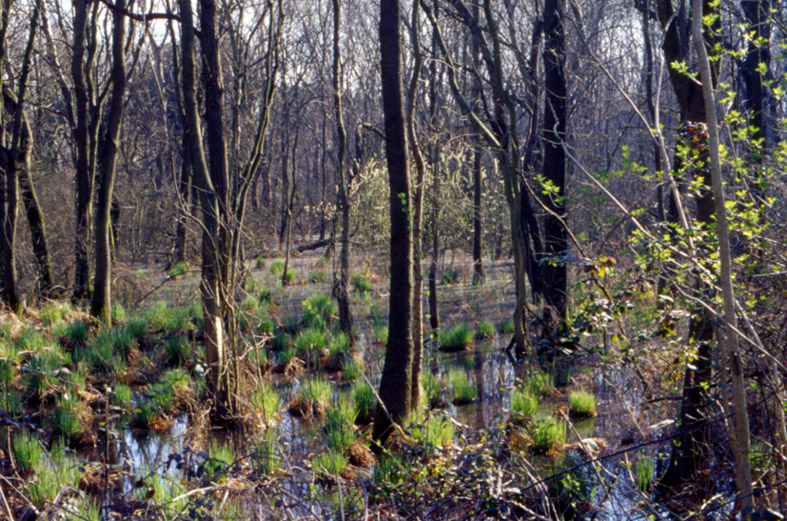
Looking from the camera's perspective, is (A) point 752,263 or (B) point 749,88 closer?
(A) point 752,263

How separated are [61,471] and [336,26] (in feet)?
30.1

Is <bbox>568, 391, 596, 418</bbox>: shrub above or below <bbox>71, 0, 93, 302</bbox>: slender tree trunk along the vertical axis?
below

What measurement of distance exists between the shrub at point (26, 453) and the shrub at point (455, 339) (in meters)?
6.97

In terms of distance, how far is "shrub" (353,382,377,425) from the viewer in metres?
7.98

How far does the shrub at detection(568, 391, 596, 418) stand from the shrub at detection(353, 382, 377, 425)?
7.08 ft

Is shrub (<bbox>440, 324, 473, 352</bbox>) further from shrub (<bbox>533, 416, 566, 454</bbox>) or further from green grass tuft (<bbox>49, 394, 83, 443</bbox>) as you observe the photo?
green grass tuft (<bbox>49, 394, 83, 443</bbox>)

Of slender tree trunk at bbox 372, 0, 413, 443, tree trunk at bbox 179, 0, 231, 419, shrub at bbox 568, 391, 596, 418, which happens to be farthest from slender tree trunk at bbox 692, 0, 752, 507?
tree trunk at bbox 179, 0, 231, 419

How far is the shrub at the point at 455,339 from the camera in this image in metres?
12.0

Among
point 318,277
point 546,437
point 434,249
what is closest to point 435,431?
point 546,437

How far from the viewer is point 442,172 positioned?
1599 cm

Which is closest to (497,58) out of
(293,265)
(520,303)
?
(520,303)

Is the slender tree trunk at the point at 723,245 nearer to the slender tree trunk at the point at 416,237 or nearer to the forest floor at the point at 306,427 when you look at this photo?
the forest floor at the point at 306,427

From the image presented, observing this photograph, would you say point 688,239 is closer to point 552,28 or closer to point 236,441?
point 236,441

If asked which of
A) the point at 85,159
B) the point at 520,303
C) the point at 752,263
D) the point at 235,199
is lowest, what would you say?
the point at 520,303
